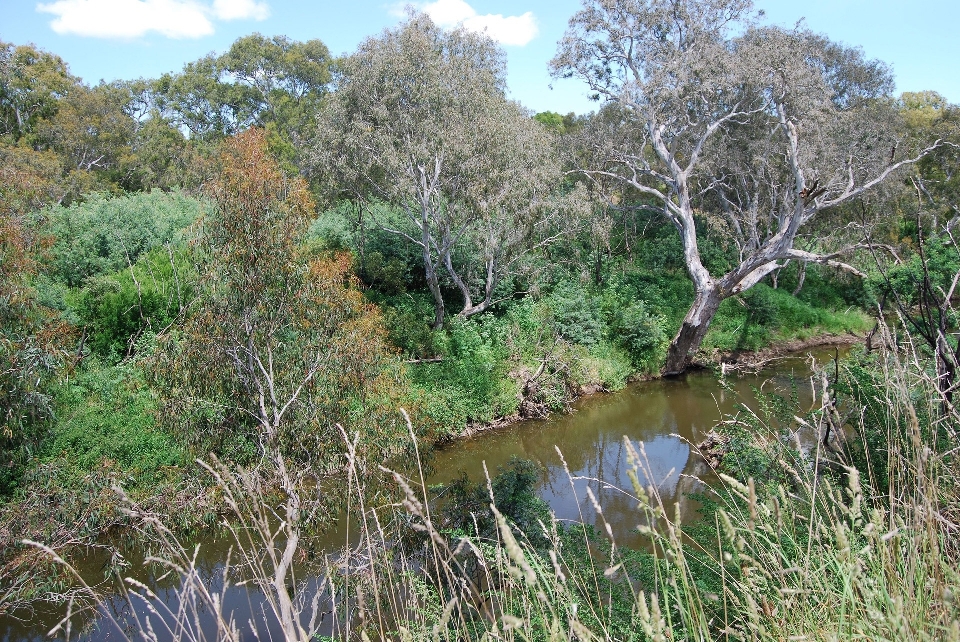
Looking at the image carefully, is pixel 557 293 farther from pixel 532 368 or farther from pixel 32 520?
pixel 32 520

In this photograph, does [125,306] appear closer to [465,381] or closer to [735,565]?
[465,381]

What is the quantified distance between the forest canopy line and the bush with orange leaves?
27 mm

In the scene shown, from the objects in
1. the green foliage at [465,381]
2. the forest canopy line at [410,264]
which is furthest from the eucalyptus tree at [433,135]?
the green foliage at [465,381]

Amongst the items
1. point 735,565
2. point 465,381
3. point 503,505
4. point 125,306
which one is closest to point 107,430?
point 125,306

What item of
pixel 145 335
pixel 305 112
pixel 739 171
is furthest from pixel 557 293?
pixel 305 112

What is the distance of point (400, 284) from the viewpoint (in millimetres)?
14094

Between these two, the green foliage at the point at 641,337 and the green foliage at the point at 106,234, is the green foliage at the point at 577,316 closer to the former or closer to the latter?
the green foliage at the point at 641,337

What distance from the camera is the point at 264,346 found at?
5699 mm

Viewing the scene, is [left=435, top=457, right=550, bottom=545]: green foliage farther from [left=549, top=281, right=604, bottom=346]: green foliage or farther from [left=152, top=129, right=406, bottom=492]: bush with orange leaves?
[left=549, top=281, right=604, bottom=346]: green foliage

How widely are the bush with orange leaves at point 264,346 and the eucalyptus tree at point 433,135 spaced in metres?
4.75

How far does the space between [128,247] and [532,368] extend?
9.22m

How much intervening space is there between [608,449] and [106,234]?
11.5 metres

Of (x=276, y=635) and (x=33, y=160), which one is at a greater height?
(x=33, y=160)

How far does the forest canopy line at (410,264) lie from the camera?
5582 millimetres
